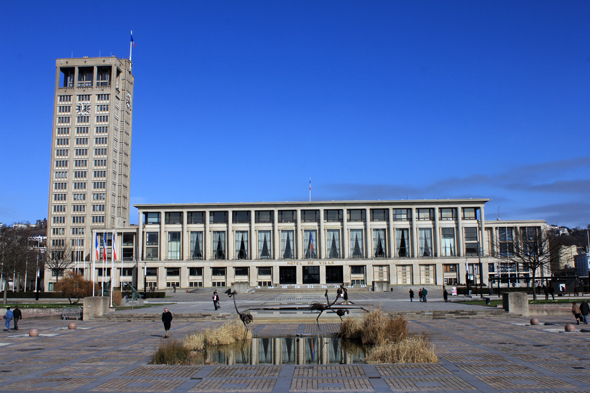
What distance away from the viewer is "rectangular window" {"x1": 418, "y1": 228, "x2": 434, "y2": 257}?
326 feet

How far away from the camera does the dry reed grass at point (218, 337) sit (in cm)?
1959

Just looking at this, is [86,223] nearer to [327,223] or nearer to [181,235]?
[181,235]

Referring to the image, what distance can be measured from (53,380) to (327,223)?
88.0m

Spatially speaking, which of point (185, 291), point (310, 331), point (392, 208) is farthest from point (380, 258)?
point (310, 331)

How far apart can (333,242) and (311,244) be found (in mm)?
5111

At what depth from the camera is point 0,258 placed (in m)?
61.6

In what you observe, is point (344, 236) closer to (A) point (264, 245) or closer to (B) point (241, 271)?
(A) point (264, 245)

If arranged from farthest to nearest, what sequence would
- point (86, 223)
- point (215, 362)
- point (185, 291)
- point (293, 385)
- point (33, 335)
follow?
point (86, 223) → point (185, 291) → point (33, 335) → point (215, 362) → point (293, 385)

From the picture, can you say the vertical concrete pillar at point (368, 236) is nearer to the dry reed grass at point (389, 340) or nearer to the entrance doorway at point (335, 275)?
the entrance doorway at point (335, 275)

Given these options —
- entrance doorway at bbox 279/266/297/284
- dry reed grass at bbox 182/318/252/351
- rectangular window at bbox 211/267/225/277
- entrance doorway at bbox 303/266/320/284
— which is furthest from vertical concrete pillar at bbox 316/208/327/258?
dry reed grass at bbox 182/318/252/351

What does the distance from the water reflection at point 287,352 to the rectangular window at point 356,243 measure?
255 ft

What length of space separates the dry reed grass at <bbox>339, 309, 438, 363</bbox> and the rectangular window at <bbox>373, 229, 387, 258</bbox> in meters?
78.1

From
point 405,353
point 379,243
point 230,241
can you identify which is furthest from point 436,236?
point 405,353

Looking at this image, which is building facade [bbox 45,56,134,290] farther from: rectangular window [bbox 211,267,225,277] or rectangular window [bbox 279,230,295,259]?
rectangular window [bbox 279,230,295,259]
